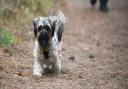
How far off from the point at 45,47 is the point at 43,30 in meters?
0.60

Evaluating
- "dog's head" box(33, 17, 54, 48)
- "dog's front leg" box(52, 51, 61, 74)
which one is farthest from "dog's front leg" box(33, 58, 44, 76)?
"dog's head" box(33, 17, 54, 48)

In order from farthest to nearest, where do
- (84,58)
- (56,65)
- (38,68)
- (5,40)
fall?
1. (84,58)
2. (5,40)
3. (56,65)
4. (38,68)

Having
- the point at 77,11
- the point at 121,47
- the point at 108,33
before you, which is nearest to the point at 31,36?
the point at 121,47

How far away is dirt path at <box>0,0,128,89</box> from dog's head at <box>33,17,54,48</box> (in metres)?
0.72

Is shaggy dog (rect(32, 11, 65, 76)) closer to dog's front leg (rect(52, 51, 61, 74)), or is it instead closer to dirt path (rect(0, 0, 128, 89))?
dog's front leg (rect(52, 51, 61, 74))

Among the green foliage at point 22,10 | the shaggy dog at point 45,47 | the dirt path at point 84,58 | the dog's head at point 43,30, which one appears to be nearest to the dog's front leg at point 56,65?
the shaggy dog at point 45,47

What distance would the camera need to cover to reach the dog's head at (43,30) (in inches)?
377

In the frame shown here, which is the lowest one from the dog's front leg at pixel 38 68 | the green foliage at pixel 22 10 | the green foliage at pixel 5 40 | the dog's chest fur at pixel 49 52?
the dog's front leg at pixel 38 68

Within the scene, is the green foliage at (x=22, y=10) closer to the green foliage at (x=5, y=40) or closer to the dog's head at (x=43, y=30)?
the green foliage at (x=5, y=40)

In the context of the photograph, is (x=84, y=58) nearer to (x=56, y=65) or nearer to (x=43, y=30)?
(x=56, y=65)

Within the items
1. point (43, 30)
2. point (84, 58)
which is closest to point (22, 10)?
point (84, 58)

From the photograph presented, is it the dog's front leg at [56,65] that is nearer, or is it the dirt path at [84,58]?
the dirt path at [84,58]

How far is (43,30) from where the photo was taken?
377 inches

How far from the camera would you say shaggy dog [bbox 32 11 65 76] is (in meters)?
9.64
